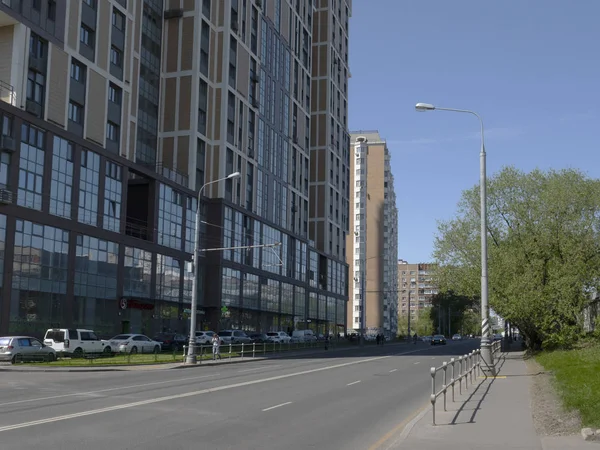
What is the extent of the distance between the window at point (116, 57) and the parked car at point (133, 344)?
68.9 feet

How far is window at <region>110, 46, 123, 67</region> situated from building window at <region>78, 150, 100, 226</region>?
785 centimetres

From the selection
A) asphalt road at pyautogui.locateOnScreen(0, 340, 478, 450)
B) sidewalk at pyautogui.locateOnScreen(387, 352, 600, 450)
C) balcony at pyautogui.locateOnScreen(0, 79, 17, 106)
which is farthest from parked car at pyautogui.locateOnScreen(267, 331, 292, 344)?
sidewalk at pyautogui.locateOnScreen(387, 352, 600, 450)

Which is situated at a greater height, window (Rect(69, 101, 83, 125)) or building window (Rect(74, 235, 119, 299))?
window (Rect(69, 101, 83, 125))

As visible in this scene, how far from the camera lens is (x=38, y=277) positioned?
151 feet

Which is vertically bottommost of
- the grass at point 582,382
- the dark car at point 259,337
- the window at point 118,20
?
the dark car at point 259,337

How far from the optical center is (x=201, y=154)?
6769cm

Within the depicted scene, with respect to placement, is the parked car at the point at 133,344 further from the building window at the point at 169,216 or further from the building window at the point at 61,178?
the building window at the point at 169,216

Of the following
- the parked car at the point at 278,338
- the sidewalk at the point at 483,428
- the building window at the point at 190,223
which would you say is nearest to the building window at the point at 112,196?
the building window at the point at 190,223

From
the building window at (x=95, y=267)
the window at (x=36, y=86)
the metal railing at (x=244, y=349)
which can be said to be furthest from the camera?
the building window at (x=95, y=267)

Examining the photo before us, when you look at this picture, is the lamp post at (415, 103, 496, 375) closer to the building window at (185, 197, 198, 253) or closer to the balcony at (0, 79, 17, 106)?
the balcony at (0, 79, 17, 106)

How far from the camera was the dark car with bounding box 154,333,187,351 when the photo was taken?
52.7 metres

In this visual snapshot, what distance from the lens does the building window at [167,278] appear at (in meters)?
60.7

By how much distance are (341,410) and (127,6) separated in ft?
154

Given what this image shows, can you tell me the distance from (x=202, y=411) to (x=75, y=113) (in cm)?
3884
